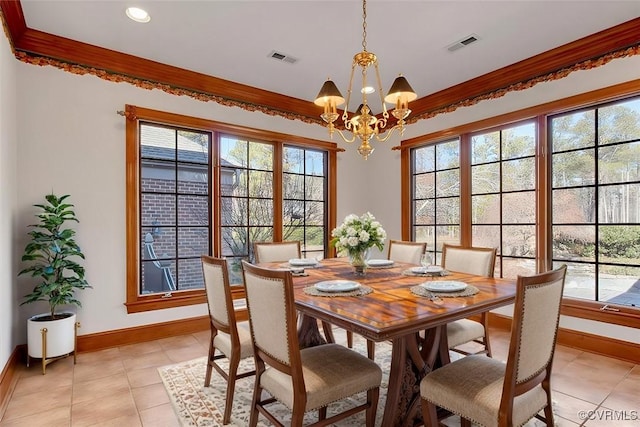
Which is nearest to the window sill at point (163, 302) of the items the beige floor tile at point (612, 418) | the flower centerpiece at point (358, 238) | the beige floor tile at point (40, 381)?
the beige floor tile at point (40, 381)

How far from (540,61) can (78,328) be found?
16.3 ft

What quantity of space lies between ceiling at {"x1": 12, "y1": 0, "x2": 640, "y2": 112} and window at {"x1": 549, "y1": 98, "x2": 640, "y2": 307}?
804 mm

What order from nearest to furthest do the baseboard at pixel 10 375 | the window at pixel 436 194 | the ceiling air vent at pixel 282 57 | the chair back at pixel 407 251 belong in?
the baseboard at pixel 10 375, the ceiling air vent at pixel 282 57, the chair back at pixel 407 251, the window at pixel 436 194

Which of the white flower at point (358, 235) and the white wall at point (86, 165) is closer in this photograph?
the white flower at point (358, 235)

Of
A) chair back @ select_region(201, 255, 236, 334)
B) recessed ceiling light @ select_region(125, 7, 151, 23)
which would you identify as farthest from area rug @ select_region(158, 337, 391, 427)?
recessed ceiling light @ select_region(125, 7, 151, 23)

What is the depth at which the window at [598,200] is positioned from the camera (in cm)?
282

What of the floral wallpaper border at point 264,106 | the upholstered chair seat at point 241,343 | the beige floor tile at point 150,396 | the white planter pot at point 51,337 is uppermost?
the floral wallpaper border at point 264,106

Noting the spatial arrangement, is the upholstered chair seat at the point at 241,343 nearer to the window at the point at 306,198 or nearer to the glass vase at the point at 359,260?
the glass vase at the point at 359,260

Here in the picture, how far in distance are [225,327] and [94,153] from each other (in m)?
2.21

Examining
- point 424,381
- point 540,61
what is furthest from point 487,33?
point 424,381

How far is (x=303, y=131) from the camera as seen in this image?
178 inches

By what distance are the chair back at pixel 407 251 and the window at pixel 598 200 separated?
52.4 inches

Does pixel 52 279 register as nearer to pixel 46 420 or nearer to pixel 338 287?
pixel 46 420

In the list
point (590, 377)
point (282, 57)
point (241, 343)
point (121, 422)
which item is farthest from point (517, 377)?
point (282, 57)
